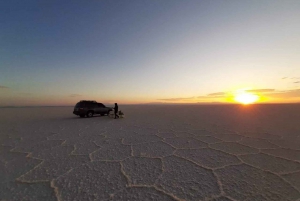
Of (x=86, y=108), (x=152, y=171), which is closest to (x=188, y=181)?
(x=152, y=171)

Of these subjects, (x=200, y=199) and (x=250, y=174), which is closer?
(x=200, y=199)

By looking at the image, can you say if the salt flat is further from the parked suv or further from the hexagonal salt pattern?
the parked suv

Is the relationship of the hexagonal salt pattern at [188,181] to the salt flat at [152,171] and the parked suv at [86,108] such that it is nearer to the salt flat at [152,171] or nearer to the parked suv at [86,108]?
the salt flat at [152,171]

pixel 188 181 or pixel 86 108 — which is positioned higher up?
pixel 86 108

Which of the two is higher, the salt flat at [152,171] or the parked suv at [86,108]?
the parked suv at [86,108]

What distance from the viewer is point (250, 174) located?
11.4 ft

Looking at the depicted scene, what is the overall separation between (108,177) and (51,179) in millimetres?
1220

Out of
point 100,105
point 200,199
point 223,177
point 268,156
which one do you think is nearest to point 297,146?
point 268,156

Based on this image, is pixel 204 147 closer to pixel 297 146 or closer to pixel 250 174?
pixel 250 174

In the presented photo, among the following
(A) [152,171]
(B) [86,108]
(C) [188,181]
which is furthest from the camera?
(B) [86,108]

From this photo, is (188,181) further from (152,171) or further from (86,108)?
(86,108)

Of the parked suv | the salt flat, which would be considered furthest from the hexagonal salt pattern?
the parked suv

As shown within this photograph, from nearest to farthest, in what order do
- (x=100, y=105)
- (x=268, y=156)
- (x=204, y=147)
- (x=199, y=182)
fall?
(x=199, y=182), (x=268, y=156), (x=204, y=147), (x=100, y=105)

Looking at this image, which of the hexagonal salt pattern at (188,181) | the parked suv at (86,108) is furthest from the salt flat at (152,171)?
the parked suv at (86,108)
